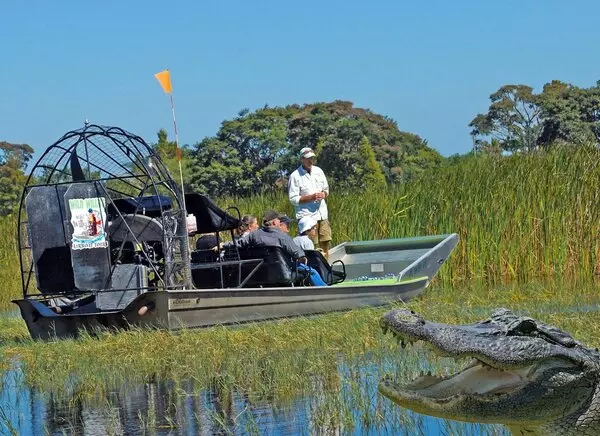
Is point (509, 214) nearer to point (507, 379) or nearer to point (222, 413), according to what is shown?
point (222, 413)

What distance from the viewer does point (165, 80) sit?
1199 cm

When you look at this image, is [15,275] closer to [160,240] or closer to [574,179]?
[160,240]

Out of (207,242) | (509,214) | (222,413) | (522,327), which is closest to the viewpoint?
(522,327)

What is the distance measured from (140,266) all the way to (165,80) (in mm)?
2146

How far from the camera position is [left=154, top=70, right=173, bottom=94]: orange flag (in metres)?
11.9

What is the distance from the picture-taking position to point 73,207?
11539 mm

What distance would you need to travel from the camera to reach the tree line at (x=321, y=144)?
154 feet

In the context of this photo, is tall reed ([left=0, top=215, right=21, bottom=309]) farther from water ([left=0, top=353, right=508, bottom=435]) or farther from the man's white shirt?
water ([left=0, top=353, right=508, bottom=435])

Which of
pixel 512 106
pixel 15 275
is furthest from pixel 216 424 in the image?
pixel 512 106

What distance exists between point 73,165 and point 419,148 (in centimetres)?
4954

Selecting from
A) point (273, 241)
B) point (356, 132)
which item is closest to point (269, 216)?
point (273, 241)

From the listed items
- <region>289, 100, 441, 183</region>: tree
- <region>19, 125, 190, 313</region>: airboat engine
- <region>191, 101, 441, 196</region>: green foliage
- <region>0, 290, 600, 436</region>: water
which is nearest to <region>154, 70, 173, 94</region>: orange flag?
<region>19, 125, 190, 313</region>: airboat engine

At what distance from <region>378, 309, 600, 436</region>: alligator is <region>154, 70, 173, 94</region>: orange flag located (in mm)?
7879

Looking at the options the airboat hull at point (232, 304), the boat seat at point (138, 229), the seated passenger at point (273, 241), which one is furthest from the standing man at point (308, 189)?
the boat seat at point (138, 229)
